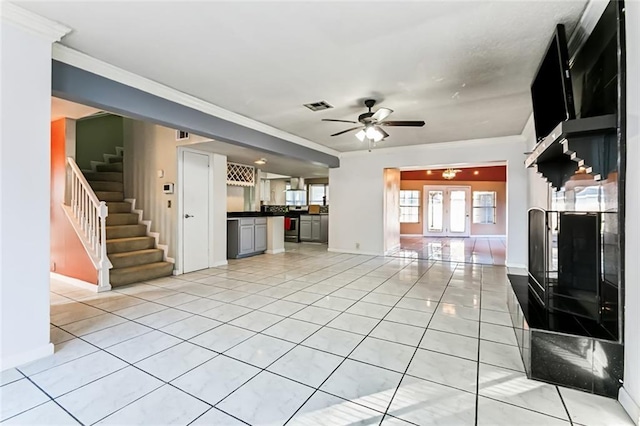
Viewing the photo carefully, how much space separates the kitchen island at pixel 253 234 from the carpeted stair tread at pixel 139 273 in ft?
5.78

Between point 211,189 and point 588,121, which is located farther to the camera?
point 211,189

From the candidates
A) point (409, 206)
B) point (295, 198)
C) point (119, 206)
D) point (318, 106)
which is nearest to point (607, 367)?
point (318, 106)

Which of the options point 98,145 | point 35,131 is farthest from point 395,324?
point 98,145

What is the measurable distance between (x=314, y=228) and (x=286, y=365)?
7263 millimetres

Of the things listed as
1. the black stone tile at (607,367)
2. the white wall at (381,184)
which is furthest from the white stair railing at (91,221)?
the black stone tile at (607,367)

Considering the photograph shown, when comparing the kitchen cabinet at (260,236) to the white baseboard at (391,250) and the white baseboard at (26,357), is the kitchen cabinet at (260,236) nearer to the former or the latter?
the white baseboard at (391,250)

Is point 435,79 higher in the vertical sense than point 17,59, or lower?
higher

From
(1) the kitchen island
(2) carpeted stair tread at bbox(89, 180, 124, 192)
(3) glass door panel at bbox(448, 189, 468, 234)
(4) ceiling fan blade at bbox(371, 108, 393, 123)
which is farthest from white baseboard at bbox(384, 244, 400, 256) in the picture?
(2) carpeted stair tread at bbox(89, 180, 124, 192)

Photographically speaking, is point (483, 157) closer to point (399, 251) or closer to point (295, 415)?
point (399, 251)

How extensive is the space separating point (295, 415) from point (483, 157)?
19.0 feet

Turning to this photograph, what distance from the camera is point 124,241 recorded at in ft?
16.5

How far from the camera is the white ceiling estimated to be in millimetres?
2104

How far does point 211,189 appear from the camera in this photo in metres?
5.77

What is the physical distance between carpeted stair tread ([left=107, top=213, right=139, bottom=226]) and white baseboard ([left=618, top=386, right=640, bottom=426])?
21.8 ft
